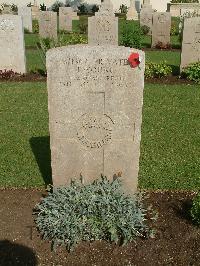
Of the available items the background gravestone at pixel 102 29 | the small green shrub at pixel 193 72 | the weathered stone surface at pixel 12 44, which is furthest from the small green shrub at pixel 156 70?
the weathered stone surface at pixel 12 44

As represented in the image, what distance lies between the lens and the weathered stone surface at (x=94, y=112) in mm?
4051

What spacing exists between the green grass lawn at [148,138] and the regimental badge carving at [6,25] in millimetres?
1985

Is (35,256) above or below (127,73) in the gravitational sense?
below

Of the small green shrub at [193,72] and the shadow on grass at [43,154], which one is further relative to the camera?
the small green shrub at [193,72]

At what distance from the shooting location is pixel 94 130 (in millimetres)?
4414

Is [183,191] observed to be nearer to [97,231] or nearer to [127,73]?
[97,231]

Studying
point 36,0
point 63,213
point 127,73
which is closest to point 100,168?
point 63,213

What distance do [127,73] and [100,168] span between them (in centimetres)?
124

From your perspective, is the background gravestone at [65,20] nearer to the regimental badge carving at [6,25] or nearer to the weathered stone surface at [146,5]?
the weathered stone surface at [146,5]

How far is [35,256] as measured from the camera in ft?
13.0

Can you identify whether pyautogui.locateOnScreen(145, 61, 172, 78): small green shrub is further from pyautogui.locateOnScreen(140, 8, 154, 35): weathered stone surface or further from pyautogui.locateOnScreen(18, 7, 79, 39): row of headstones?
pyautogui.locateOnScreen(140, 8, 154, 35): weathered stone surface

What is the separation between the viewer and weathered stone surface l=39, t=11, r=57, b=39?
17.6m

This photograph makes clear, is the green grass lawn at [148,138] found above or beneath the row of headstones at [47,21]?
beneath

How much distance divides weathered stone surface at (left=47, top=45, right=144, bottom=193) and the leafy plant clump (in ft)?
1.29
